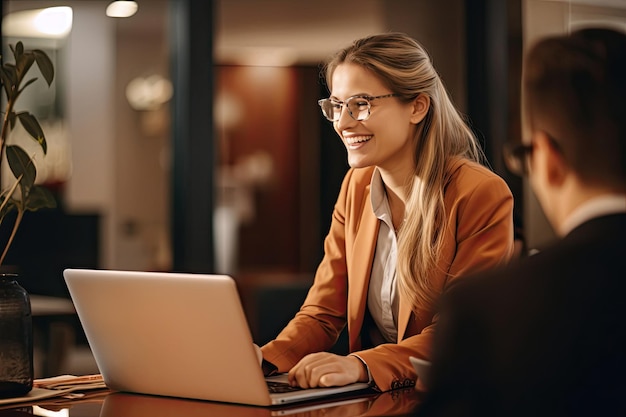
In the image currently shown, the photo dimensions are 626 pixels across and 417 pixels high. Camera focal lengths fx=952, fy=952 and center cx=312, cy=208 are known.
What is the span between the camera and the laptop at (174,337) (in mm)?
1531

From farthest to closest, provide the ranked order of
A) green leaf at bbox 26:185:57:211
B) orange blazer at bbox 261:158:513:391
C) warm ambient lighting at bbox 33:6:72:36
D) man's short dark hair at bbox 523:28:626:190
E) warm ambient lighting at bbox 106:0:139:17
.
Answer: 1. warm ambient lighting at bbox 106:0:139:17
2. warm ambient lighting at bbox 33:6:72:36
3. green leaf at bbox 26:185:57:211
4. orange blazer at bbox 261:158:513:391
5. man's short dark hair at bbox 523:28:626:190

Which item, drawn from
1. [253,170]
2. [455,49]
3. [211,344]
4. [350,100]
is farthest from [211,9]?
[253,170]

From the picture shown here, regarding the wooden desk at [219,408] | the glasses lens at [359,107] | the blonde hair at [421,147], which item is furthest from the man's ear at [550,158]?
the glasses lens at [359,107]

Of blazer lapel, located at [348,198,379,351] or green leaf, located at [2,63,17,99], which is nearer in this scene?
green leaf, located at [2,63,17,99]

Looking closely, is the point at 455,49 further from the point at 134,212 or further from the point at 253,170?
the point at 253,170

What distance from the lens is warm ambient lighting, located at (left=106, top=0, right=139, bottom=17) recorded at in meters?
4.90

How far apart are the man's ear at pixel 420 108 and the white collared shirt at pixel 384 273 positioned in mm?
155

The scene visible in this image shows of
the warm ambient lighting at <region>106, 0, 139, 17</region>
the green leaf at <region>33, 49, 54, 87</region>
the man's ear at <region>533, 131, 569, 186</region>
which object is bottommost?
the man's ear at <region>533, 131, 569, 186</region>

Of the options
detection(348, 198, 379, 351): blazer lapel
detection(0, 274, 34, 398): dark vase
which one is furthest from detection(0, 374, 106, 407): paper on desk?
detection(348, 198, 379, 351): blazer lapel

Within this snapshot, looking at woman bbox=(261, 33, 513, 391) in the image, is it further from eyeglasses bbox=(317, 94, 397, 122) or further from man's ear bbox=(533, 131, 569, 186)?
man's ear bbox=(533, 131, 569, 186)

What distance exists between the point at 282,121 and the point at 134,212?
3.42m

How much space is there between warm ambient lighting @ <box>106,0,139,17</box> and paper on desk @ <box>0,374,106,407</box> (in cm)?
330

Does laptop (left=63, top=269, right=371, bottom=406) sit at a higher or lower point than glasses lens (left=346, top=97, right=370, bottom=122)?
lower

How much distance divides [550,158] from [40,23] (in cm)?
385
